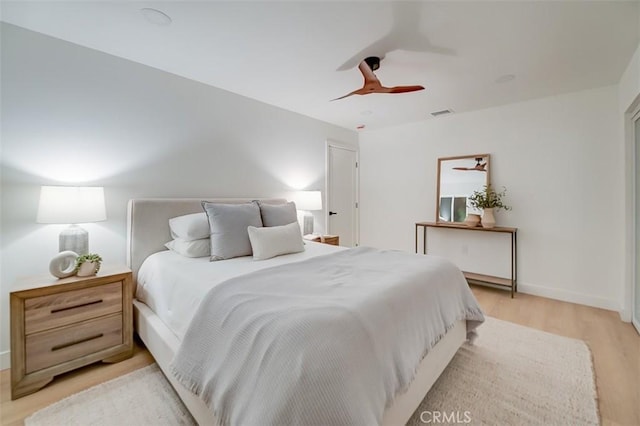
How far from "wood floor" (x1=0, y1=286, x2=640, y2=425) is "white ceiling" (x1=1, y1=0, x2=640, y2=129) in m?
2.44

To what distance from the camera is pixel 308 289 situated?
4.66 feet

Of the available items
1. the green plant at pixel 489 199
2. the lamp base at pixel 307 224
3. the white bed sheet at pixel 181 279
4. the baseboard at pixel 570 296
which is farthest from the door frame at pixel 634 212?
the lamp base at pixel 307 224

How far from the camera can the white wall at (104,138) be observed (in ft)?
6.32

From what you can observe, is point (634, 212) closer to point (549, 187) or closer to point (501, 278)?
point (549, 187)

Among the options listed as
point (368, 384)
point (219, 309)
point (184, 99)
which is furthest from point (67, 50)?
point (368, 384)

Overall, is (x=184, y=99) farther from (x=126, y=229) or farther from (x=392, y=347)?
(x=392, y=347)

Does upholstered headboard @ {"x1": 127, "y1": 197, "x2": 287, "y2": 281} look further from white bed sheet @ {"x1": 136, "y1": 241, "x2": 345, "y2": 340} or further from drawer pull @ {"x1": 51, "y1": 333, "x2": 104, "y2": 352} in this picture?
drawer pull @ {"x1": 51, "y1": 333, "x2": 104, "y2": 352}

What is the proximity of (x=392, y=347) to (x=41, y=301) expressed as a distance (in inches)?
84.3

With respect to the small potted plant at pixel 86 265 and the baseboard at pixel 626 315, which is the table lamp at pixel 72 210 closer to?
the small potted plant at pixel 86 265

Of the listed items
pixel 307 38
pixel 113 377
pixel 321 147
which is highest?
pixel 307 38

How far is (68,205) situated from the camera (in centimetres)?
189

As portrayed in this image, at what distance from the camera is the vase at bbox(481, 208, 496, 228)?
11.4ft

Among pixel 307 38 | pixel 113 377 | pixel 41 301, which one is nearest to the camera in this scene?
pixel 41 301

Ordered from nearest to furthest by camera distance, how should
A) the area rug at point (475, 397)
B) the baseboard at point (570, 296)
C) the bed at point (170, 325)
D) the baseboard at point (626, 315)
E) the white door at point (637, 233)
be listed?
the bed at point (170, 325)
the area rug at point (475, 397)
the white door at point (637, 233)
the baseboard at point (626, 315)
the baseboard at point (570, 296)
